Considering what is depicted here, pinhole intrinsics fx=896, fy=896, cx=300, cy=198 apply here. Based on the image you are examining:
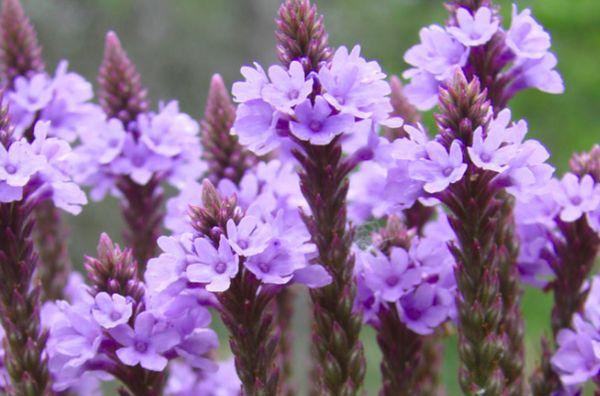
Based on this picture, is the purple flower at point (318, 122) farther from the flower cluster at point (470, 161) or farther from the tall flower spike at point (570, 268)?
the tall flower spike at point (570, 268)

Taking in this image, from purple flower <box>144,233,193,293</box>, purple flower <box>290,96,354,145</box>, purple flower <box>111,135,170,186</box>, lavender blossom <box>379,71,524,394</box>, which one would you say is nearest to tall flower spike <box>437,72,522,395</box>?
lavender blossom <box>379,71,524,394</box>

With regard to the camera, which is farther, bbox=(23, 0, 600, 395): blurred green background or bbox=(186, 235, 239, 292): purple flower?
bbox=(23, 0, 600, 395): blurred green background

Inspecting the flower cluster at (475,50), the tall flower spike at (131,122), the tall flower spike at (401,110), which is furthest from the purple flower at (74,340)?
the tall flower spike at (401,110)

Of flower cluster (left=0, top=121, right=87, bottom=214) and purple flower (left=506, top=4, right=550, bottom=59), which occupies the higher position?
purple flower (left=506, top=4, right=550, bottom=59)

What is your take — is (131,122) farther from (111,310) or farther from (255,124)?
(111,310)

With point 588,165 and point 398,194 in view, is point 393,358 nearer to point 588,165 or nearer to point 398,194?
point 398,194

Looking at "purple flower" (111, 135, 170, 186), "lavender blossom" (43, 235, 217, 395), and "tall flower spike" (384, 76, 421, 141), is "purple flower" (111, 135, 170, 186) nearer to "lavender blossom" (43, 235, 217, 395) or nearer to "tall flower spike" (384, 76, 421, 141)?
"lavender blossom" (43, 235, 217, 395)
